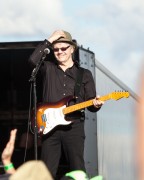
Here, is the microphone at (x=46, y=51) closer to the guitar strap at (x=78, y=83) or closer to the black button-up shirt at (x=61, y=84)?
the black button-up shirt at (x=61, y=84)

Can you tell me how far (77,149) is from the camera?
4344mm

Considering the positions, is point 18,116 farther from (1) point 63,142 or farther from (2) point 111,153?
(1) point 63,142

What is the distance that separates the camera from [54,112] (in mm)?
4488

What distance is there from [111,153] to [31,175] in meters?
3.92

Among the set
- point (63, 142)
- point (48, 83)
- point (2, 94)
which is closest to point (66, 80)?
point (48, 83)

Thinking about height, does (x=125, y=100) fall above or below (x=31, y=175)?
above

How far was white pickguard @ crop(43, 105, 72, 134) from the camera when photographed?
440cm

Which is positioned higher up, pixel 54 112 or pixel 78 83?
pixel 78 83

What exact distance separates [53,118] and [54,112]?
51mm

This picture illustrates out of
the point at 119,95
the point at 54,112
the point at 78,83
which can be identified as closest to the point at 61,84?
the point at 78,83

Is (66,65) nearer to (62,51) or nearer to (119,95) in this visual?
(62,51)

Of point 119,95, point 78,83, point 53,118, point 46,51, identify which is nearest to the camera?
point 46,51

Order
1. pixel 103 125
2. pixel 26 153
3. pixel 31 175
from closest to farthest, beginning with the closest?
pixel 31 175 < pixel 103 125 < pixel 26 153

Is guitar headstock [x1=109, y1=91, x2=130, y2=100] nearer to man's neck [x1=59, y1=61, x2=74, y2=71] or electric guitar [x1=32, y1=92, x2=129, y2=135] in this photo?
electric guitar [x1=32, y1=92, x2=129, y2=135]
